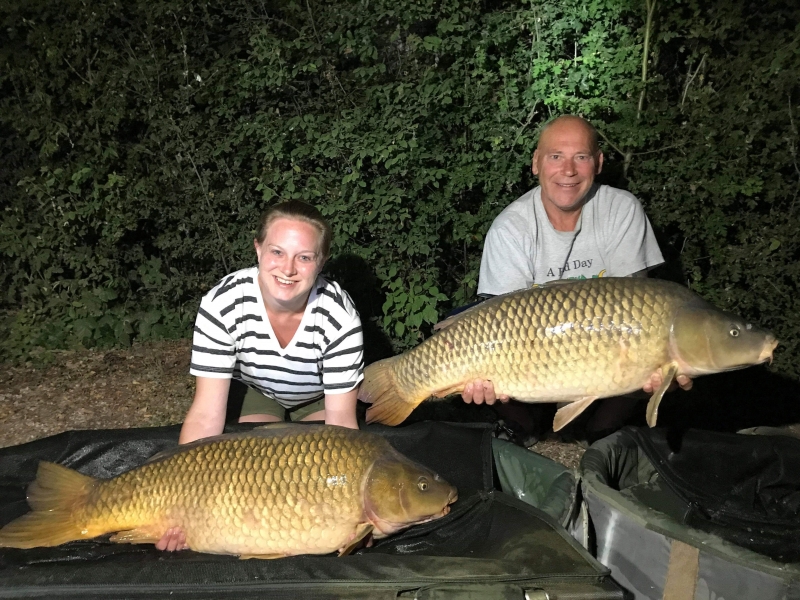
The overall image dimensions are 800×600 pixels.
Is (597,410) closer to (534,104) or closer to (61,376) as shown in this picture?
(534,104)

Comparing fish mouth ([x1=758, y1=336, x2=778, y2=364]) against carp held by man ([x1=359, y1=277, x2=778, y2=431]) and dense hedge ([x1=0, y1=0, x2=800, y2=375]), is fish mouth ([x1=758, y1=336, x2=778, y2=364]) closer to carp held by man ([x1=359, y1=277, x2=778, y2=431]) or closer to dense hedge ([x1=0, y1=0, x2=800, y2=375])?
carp held by man ([x1=359, y1=277, x2=778, y2=431])

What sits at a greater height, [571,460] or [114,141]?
[114,141]

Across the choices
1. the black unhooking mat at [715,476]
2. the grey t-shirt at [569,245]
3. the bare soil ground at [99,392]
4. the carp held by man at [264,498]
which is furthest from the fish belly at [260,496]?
the bare soil ground at [99,392]

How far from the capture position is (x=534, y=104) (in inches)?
109

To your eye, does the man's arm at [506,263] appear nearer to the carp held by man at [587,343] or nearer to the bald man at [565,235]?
the bald man at [565,235]

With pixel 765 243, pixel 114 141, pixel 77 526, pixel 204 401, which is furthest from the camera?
pixel 114 141

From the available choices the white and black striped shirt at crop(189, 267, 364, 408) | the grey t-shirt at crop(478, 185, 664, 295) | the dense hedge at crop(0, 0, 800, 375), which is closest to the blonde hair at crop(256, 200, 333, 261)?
the white and black striped shirt at crop(189, 267, 364, 408)

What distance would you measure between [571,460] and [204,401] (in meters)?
1.34

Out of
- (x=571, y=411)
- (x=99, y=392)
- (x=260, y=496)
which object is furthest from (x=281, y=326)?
(x=99, y=392)

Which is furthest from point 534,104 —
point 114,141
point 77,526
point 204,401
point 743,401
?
point 77,526

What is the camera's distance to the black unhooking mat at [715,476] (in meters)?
1.90

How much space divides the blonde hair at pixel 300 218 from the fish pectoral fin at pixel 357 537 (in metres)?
0.73

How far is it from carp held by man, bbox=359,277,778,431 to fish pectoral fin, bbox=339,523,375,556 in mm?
440

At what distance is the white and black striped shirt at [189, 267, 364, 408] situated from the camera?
1911mm
